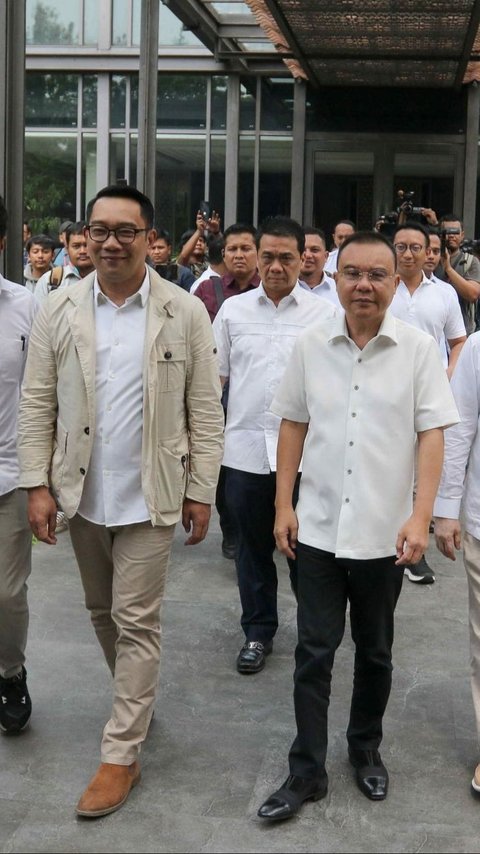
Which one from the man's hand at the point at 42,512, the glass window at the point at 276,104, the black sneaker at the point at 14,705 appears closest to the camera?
the man's hand at the point at 42,512

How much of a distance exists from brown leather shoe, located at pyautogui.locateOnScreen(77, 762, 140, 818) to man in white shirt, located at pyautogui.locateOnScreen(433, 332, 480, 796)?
126cm

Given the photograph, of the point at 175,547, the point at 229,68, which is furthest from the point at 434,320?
the point at 229,68

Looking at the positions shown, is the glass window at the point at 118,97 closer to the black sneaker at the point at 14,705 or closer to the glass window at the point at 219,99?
the glass window at the point at 219,99

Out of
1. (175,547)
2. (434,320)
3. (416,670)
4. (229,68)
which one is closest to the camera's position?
(416,670)

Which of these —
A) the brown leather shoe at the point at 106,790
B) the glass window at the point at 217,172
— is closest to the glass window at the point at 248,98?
the glass window at the point at 217,172

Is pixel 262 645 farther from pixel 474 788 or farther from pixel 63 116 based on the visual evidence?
pixel 63 116

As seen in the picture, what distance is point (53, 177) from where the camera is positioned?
19.7 metres

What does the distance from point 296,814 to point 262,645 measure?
1.59 metres

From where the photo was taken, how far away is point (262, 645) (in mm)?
5422

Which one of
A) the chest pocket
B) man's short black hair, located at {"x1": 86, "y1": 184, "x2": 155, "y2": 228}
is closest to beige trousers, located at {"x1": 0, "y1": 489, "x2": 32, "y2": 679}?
the chest pocket

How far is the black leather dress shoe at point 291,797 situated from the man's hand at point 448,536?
0.91 metres

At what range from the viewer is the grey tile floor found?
3.71m

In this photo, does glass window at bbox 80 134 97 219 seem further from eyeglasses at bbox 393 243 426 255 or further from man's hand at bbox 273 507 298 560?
man's hand at bbox 273 507 298 560

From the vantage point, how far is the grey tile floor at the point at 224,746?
3.71 m
